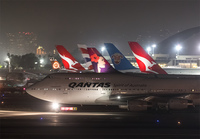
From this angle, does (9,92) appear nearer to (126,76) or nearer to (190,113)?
(126,76)

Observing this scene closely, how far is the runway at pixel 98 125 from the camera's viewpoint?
2298 centimetres

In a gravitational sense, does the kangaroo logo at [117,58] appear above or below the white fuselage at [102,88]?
above

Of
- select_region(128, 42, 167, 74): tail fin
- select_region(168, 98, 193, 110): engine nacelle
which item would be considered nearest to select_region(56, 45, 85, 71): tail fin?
select_region(128, 42, 167, 74): tail fin

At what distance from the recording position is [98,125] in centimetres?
Result: 2650

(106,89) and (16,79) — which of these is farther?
(16,79)

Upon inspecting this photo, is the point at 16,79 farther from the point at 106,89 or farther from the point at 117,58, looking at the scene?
the point at 106,89

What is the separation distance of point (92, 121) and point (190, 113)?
1096cm

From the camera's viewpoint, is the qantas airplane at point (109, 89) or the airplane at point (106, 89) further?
the airplane at point (106, 89)

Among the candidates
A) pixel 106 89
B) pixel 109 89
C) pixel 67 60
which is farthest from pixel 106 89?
pixel 67 60

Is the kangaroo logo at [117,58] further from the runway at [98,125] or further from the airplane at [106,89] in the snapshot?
the runway at [98,125]

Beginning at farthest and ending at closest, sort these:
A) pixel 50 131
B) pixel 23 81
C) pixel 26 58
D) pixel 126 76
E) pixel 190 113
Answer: pixel 26 58
pixel 23 81
pixel 126 76
pixel 190 113
pixel 50 131

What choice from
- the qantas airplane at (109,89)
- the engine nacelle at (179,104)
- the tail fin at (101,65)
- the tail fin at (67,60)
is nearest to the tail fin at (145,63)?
the tail fin at (101,65)

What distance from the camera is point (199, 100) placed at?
3491cm

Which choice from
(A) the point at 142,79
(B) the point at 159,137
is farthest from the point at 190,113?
(B) the point at 159,137
